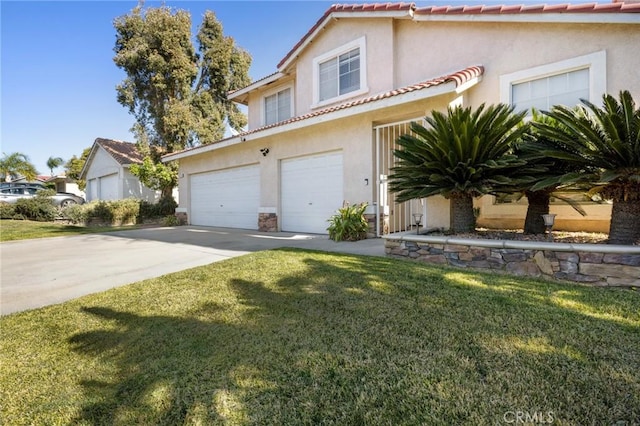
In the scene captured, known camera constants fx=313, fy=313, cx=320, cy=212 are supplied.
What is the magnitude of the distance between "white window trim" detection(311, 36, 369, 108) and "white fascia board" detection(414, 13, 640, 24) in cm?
240

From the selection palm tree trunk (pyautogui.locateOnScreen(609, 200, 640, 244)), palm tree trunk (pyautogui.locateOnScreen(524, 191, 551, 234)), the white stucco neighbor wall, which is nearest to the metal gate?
palm tree trunk (pyautogui.locateOnScreen(524, 191, 551, 234))

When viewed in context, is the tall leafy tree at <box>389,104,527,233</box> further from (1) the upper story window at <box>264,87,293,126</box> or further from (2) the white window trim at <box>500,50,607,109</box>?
(1) the upper story window at <box>264,87,293,126</box>

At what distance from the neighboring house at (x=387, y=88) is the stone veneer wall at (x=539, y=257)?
2403 millimetres

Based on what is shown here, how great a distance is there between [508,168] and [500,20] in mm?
5043

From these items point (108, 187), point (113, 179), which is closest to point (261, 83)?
point (113, 179)

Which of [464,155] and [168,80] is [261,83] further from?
[464,155]

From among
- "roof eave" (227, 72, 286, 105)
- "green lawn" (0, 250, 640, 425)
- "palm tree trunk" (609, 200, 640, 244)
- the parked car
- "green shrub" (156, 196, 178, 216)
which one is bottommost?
"green lawn" (0, 250, 640, 425)

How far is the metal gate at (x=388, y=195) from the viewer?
8922 millimetres

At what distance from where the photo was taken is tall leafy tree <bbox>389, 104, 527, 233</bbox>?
534 centimetres

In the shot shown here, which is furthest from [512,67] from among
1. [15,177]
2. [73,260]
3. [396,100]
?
[15,177]

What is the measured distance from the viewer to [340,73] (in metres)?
11.7

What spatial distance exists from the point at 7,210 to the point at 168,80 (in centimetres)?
1178

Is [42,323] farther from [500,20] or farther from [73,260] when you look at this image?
[500,20]

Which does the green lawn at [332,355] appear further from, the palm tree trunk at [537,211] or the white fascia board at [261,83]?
the white fascia board at [261,83]
